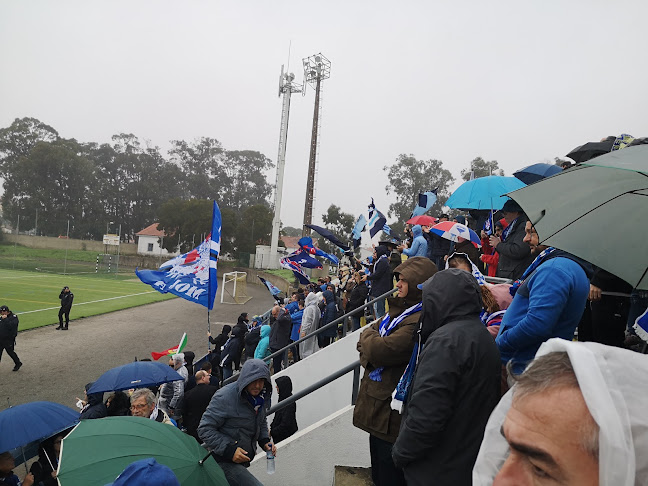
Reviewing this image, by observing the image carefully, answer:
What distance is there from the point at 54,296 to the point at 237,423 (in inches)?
1063

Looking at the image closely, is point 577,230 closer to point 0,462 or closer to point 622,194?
point 622,194

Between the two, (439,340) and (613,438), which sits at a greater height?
(613,438)

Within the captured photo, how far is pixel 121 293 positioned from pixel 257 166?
56.8m

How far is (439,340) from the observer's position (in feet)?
7.13

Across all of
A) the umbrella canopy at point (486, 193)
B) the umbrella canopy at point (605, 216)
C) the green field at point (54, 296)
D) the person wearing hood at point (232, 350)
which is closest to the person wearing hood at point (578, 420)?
the umbrella canopy at point (605, 216)

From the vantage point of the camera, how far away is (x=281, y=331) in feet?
30.1

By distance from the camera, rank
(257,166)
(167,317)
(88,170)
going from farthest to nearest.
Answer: (257,166) < (88,170) < (167,317)

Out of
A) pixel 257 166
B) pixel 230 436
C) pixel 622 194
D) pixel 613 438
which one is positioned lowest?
pixel 230 436

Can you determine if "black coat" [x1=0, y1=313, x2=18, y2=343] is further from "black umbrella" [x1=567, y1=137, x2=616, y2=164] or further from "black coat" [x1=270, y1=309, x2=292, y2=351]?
"black umbrella" [x1=567, y1=137, x2=616, y2=164]

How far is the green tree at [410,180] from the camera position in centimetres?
4753

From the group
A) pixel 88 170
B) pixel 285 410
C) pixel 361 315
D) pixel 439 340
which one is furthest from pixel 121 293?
pixel 88 170

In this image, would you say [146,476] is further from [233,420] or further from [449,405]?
[233,420]

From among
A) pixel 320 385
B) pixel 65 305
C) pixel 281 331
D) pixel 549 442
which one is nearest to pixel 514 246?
pixel 320 385

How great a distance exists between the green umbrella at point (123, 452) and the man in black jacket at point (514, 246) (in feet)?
10.0
